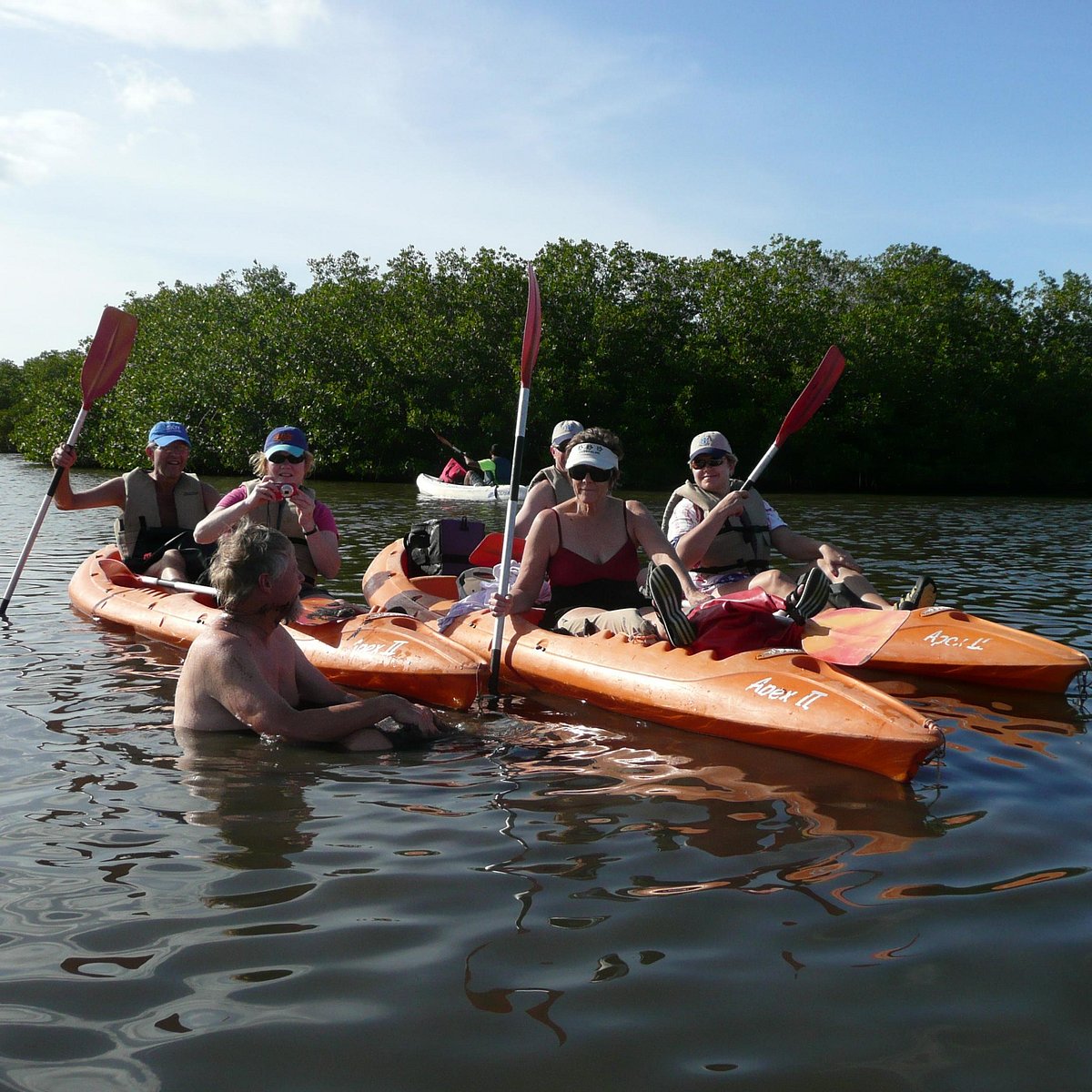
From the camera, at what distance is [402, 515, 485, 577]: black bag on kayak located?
25.6ft

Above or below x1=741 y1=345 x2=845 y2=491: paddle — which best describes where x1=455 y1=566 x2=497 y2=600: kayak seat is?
below

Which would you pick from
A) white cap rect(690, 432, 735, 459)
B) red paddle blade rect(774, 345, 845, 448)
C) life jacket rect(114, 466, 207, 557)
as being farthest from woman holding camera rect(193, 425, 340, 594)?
red paddle blade rect(774, 345, 845, 448)

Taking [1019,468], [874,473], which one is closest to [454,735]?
[874,473]

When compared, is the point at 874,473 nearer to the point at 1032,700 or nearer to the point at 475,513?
the point at 475,513

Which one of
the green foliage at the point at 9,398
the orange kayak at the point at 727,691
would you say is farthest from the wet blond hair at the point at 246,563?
the green foliage at the point at 9,398

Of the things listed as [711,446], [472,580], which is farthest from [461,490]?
[711,446]

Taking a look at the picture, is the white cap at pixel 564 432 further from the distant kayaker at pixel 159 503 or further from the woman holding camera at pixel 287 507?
the distant kayaker at pixel 159 503

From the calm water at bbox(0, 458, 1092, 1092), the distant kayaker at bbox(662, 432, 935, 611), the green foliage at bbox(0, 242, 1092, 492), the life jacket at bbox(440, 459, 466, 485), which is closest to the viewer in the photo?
the calm water at bbox(0, 458, 1092, 1092)

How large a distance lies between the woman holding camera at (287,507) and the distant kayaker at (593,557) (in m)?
1.17

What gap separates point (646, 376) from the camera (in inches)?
1264

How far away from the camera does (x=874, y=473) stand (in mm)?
33625

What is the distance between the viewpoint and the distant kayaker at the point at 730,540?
629cm

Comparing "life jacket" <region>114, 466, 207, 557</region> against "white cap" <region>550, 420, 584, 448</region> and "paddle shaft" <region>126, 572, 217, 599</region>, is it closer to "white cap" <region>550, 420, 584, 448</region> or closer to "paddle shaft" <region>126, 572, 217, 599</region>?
"paddle shaft" <region>126, 572, 217, 599</region>

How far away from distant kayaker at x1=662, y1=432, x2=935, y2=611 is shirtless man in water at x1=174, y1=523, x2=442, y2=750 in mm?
2506
